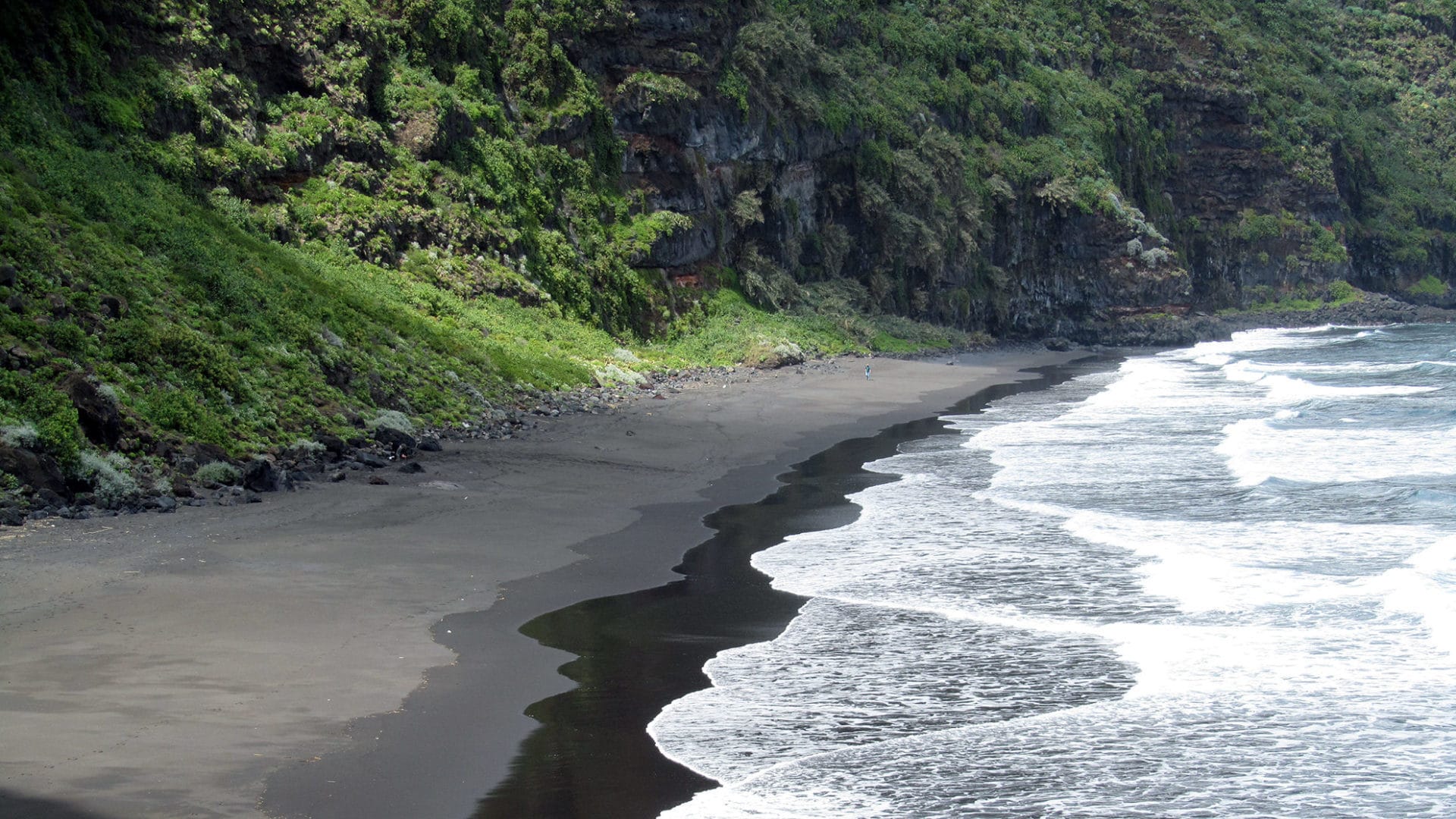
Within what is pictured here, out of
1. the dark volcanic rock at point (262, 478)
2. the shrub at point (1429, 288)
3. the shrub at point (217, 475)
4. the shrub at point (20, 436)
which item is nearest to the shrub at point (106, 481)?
the shrub at point (20, 436)

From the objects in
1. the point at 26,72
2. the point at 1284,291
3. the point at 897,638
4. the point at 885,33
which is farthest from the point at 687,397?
the point at 1284,291

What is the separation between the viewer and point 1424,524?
1684 centimetres

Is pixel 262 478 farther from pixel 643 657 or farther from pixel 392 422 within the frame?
pixel 643 657

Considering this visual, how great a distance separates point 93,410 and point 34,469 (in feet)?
4.20

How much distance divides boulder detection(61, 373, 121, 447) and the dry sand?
1.50 meters

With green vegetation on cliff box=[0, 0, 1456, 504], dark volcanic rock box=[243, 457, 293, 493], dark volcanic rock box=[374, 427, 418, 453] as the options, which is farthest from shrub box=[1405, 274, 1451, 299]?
dark volcanic rock box=[243, 457, 293, 493]

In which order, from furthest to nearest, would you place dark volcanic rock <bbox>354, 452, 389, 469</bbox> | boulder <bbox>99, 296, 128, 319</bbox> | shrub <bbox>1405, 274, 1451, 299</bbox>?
1. shrub <bbox>1405, 274, 1451, 299</bbox>
2. dark volcanic rock <bbox>354, 452, 389, 469</bbox>
3. boulder <bbox>99, 296, 128, 319</bbox>

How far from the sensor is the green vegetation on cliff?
1900cm

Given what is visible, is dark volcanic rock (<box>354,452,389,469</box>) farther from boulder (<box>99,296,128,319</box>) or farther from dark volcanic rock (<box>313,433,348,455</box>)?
A: boulder (<box>99,296,128,319</box>)

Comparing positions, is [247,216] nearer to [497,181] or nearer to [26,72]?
[26,72]

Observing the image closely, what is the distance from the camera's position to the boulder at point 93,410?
574 inches

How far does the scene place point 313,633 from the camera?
1042 cm

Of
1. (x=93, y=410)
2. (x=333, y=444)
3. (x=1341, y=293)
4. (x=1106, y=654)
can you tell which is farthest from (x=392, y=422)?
(x=1341, y=293)

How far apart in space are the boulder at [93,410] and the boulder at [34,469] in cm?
88
